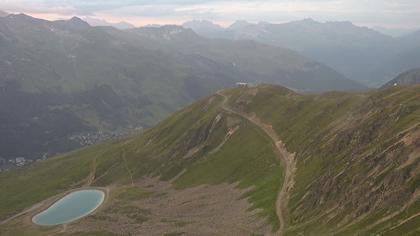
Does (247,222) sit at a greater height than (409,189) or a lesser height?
lesser

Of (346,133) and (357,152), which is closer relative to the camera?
(357,152)

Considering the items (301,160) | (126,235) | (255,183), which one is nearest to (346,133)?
(301,160)

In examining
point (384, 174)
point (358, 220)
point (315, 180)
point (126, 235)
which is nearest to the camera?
point (358, 220)

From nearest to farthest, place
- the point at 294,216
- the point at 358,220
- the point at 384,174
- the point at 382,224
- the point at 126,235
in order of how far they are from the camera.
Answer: the point at 382,224
the point at 358,220
the point at 384,174
the point at 294,216
the point at 126,235

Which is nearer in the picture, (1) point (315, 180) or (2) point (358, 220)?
(2) point (358, 220)

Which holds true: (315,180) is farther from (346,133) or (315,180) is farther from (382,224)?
(382,224)

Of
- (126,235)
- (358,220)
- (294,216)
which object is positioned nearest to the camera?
(358,220)

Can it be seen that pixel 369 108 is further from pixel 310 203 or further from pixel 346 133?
pixel 310 203

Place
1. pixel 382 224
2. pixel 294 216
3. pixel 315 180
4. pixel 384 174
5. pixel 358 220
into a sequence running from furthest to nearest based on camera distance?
pixel 315 180 → pixel 294 216 → pixel 384 174 → pixel 358 220 → pixel 382 224

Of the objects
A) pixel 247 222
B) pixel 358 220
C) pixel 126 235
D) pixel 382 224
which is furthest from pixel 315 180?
pixel 126 235

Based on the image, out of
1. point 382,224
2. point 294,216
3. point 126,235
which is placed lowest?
point 126,235
